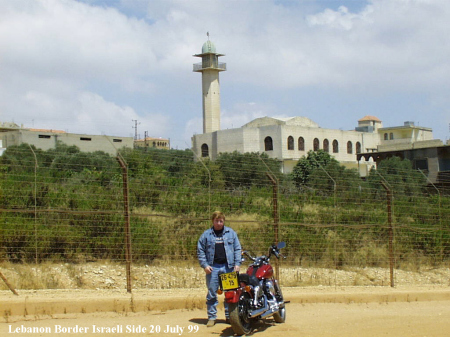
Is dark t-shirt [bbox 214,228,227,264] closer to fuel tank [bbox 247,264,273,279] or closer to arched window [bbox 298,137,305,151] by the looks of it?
fuel tank [bbox 247,264,273,279]

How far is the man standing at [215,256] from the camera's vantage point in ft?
27.9

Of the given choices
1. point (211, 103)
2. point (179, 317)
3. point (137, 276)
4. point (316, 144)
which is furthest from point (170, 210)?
point (211, 103)

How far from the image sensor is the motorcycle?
7.98 m

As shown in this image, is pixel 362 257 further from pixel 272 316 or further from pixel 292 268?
pixel 272 316

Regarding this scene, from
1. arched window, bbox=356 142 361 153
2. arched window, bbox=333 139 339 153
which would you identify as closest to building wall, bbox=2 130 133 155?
arched window, bbox=333 139 339 153

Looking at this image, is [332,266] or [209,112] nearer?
[332,266]

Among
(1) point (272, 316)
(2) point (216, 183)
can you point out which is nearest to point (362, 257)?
(2) point (216, 183)

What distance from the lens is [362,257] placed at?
16.1 metres

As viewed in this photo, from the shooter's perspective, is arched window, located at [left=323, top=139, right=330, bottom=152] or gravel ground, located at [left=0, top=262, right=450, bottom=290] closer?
gravel ground, located at [left=0, top=262, right=450, bottom=290]

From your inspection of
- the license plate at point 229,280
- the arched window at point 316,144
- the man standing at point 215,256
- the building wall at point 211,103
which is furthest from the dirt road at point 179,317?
the building wall at point 211,103

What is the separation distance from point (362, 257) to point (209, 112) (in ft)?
214

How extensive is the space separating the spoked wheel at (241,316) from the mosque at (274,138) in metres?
62.5

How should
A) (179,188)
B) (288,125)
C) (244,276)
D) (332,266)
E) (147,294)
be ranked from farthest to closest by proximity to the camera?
(288,125), (332,266), (179,188), (147,294), (244,276)

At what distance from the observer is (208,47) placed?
85250 millimetres
